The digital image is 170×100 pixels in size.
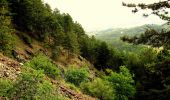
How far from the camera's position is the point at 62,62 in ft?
303

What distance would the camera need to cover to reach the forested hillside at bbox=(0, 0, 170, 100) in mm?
18375

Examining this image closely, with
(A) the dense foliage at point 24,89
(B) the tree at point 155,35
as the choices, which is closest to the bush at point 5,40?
(A) the dense foliage at point 24,89

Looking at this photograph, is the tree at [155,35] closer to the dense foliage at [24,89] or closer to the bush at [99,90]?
the dense foliage at [24,89]

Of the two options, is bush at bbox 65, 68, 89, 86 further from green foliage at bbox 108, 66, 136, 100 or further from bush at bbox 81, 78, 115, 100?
bush at bbox 81, 78, 115, 100

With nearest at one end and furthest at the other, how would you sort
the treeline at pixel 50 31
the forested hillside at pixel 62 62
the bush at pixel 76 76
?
the forested hillside at pixel 62 62, the bush at pixel 76 76, the treeline at pixel 50 31

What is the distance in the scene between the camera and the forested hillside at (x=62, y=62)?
1838 centimetres

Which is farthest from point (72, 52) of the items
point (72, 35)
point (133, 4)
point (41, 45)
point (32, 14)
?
point (133, 4)

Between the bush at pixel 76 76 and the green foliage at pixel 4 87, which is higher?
the green foliage at pixel 4 87

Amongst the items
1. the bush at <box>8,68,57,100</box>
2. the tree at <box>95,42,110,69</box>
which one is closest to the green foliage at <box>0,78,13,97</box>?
the bush at <box>8,68,57,100</box>

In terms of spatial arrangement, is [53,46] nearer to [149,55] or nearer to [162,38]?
[149,55]

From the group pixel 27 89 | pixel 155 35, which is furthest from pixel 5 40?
pixel 155 35

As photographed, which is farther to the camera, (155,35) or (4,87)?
(155,35)

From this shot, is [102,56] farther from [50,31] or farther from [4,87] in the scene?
[4,87]

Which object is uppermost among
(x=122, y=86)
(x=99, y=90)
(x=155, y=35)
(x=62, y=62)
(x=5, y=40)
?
(x=155, y=35)
